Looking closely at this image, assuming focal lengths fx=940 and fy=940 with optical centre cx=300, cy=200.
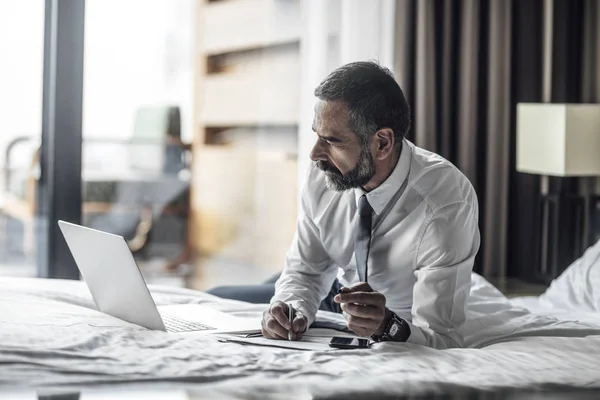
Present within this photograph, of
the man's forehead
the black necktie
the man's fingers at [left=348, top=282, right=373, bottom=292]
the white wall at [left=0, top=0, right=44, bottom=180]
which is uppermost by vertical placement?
the white wall at [left=0, top=0, right=44, bottom=180]

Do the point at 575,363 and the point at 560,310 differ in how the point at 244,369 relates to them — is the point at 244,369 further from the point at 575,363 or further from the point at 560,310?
the point at 560,310

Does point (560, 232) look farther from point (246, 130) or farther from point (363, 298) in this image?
point (363, 298)

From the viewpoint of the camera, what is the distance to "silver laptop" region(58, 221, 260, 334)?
1.96 m

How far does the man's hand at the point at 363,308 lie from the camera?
1864 mm

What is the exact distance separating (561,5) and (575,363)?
124 inches

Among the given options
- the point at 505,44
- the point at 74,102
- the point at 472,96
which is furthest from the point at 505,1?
the point at 74,102

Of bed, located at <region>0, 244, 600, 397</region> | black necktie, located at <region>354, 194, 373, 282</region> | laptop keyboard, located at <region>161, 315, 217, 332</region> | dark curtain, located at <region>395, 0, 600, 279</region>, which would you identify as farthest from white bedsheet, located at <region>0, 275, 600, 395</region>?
dark curtain, located at <region>395, 0, 600, 279</region>

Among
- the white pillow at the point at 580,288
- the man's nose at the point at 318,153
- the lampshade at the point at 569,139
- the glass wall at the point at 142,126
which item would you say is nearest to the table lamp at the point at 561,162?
the lampshade at the point at 569,139

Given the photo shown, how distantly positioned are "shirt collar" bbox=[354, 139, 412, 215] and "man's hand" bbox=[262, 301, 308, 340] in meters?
0.37

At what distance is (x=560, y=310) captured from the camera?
292 cm

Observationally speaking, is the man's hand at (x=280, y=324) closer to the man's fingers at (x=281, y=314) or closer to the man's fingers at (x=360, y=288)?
the man's fingers at (x=281, y=314)

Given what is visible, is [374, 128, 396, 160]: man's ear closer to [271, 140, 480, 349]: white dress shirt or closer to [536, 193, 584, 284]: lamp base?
[271, 140, 480, 349]: white dress shirt

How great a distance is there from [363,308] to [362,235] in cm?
40

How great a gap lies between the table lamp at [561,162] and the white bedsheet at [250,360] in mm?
2024
